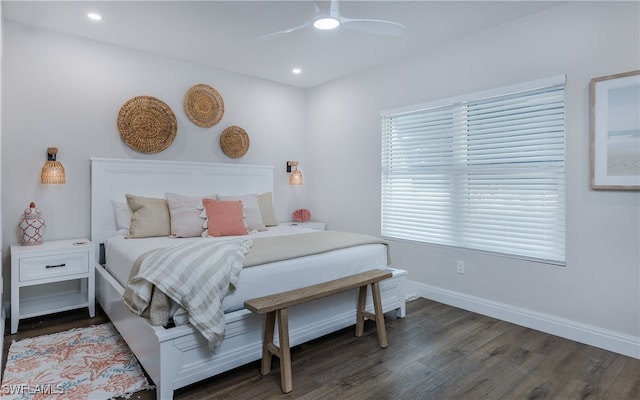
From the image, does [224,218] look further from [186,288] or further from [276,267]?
[186,288]

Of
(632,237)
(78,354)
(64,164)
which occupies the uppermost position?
(64,164)

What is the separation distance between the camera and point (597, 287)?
270cm

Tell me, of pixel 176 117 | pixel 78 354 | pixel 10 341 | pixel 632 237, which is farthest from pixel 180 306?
pixel 632 237

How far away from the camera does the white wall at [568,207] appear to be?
8.44 feet

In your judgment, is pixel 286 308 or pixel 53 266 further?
pixel 53 266

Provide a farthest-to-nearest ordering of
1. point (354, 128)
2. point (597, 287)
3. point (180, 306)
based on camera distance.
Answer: point (354, 128) < point (597, 287) < point (180, 306)

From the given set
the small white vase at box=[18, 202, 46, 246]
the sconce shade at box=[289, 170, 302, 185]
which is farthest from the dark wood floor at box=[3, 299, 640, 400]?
the sconce shade at box=[289, 170, 302, 185]

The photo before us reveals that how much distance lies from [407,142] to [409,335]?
2043 mm

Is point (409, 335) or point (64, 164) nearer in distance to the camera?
point (409, 335)

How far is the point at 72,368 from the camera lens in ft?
7.59

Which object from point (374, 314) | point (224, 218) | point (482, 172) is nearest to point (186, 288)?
point (374, 314)

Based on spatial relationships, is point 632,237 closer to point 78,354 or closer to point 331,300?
point 331,300

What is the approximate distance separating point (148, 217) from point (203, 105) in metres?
1.53

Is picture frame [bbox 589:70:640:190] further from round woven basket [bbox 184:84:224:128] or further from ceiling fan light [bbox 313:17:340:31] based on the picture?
round woven basket [bbox 184:84:224:128]
